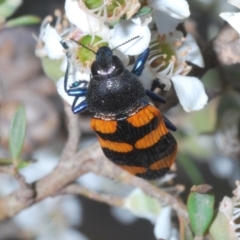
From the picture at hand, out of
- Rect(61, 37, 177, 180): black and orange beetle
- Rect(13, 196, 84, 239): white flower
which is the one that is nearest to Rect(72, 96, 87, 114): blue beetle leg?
Rect(61, 37, 177, 180): black and orange beetle

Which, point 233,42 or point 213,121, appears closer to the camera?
point 233,42

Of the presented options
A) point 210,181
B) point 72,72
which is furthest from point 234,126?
point 72,72

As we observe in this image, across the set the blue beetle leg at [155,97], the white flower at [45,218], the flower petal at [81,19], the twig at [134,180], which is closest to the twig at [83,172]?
the twig at [134,180]

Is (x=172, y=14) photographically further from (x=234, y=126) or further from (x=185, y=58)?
(x=234, y=126)

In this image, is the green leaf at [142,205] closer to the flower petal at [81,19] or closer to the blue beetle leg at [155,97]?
the blue beetle leg at [155,97]

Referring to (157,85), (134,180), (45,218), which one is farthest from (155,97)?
(45,218)
